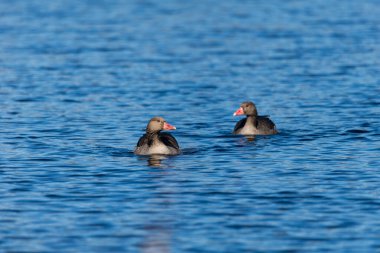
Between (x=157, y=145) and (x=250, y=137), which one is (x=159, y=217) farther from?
(x=250, y=137)

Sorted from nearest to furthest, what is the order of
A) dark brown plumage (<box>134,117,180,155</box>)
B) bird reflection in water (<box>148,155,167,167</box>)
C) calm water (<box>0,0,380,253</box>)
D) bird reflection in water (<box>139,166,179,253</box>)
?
bird reflection in water (<box>139,166,179,253</box>), calm water (<box>0,0,380,253</box>), bird reflection in water (<box>148,155,167,167</box>), dark brown plumage (<box>134,117,180,155</box>)

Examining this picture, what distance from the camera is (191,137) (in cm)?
2862

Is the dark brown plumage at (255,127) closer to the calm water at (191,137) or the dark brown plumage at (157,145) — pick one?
the calm water at (191,137)

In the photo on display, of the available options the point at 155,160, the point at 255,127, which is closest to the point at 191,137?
the point at 255,127

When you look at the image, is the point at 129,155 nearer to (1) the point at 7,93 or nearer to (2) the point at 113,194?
(2) the point at 113,194

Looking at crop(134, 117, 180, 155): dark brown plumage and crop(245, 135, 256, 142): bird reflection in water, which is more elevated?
crop(134, 117, 180, 155): dark brown plumage

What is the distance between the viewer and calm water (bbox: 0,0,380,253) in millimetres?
18328

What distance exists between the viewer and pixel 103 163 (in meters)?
24.6

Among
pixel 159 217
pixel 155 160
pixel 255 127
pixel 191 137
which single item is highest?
pixel 255 127

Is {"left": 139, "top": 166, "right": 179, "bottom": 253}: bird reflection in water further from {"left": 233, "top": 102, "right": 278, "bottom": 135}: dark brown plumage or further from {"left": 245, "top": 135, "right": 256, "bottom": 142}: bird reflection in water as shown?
{"left": 233, "top": 102, "right": 278, "bottom": 135}: dark brown plumage

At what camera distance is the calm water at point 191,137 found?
1833 centimetres

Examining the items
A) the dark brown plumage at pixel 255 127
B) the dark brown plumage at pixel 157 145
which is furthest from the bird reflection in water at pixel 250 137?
the dark brown plumage at pixel 157 145

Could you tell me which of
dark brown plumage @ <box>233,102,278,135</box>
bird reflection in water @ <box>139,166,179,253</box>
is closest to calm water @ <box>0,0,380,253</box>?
bird reflection in water @ <box>139,166,179,253</box>

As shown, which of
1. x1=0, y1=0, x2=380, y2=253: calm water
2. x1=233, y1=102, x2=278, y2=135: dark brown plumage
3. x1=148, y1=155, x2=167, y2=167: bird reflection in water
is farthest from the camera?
x1=233, y1=102, x2=278, y2=135: dark brown plumage
